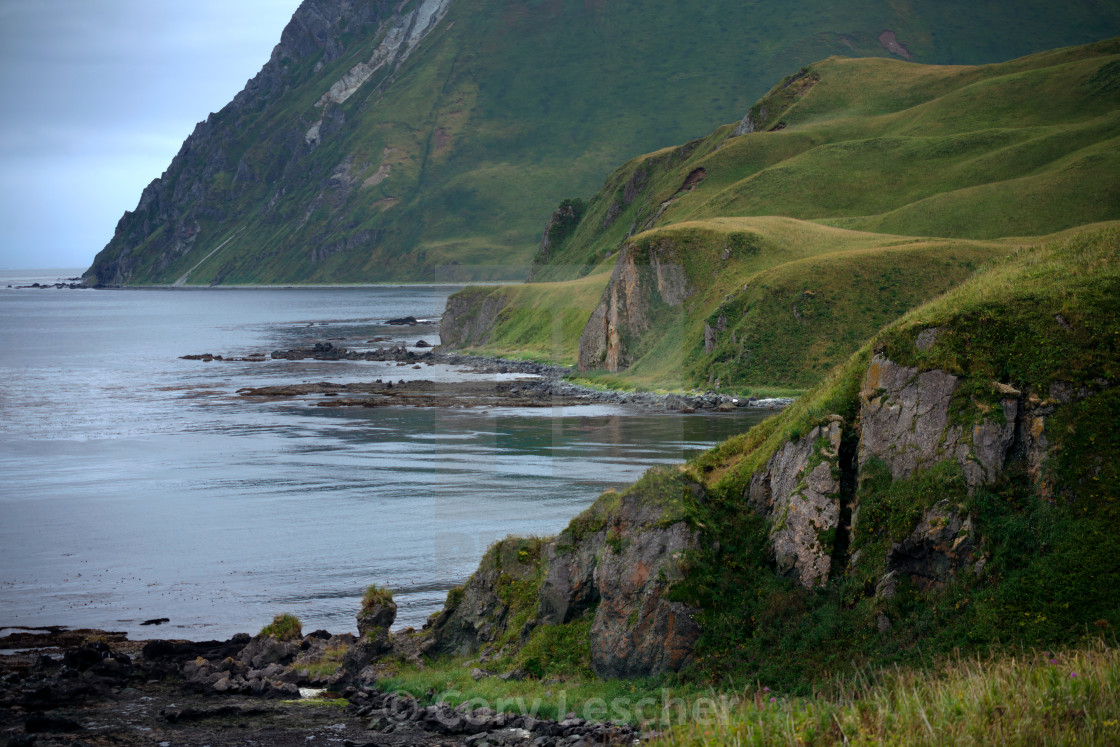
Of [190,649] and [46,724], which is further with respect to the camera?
[190,649]

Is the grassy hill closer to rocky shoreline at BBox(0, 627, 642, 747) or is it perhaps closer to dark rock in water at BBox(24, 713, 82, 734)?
rocky shoreline at BBox(0, 627, 642, 747)

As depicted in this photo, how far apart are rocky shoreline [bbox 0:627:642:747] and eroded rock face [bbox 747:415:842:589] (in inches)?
209

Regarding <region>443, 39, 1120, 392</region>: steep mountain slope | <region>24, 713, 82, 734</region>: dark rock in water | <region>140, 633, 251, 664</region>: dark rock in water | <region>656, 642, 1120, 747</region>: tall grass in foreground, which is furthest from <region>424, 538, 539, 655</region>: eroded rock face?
<region>443, 39, 1120, 392</region>: steep mountain slope

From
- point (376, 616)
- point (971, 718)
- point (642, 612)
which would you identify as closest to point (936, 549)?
point (642, 612)

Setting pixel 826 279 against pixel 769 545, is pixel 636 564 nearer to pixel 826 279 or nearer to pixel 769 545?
pixel 769 545

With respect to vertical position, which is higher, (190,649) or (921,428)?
(921,428)

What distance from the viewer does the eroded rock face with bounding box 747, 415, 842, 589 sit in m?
21.4

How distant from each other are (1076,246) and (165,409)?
81652 millimetres

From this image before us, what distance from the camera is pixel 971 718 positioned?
12188 mm

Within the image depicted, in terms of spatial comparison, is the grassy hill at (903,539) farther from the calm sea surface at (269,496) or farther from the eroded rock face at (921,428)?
the calm sea surface at (269,496)

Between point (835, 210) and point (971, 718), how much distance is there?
12816 cm

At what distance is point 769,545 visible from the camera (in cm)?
2239

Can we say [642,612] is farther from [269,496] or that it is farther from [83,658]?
[269,496]

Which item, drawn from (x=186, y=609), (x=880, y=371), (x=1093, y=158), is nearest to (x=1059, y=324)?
(x=880, y=371)
